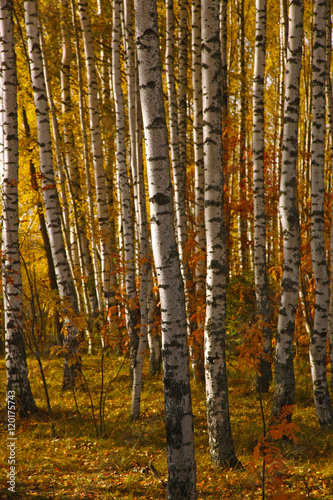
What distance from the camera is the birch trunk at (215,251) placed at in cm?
395

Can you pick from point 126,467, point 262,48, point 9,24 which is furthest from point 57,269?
point 262,48

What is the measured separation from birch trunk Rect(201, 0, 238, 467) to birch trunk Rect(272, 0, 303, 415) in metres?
0.90

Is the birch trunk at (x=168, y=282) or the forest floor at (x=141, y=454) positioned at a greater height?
the birch trunk at (x=168, y=282)

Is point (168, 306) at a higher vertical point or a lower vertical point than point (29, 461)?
higher

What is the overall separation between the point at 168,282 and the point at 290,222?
2102 millimetres

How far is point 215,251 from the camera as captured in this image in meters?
3.96

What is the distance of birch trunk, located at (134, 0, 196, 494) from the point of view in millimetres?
2961

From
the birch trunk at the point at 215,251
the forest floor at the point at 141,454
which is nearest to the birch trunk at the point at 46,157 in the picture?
the forest floor at the point at 141,454

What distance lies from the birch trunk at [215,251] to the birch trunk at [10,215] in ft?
9.60

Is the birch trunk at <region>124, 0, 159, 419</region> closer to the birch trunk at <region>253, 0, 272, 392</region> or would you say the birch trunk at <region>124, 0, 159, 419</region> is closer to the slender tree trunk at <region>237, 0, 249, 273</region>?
the birch trunk at <region>253, 0, 272, 392</region>

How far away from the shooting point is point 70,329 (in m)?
6.59

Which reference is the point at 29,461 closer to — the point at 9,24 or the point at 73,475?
the point at 73,475

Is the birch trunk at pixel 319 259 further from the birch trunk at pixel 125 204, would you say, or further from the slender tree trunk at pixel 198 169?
the birch trunk at pixel 125 204

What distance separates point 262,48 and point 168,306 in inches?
200
